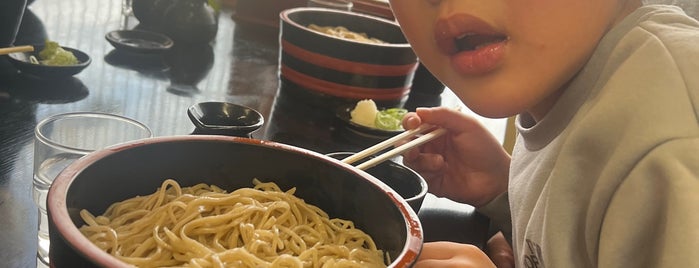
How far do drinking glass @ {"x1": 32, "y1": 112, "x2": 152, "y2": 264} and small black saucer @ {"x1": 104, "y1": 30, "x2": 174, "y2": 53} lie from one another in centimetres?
Result: 83

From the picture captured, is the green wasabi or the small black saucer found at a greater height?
the green wasabi

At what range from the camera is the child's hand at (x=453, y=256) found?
86cm

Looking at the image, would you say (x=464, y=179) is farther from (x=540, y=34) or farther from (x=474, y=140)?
(x=540, y=34)

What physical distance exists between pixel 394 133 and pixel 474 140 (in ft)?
0.61

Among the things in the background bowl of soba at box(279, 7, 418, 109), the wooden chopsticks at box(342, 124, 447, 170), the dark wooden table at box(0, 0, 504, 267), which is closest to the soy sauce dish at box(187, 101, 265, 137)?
the dark wooden table at box(0, 0, 504, 267)

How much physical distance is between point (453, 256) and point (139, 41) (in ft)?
4.36

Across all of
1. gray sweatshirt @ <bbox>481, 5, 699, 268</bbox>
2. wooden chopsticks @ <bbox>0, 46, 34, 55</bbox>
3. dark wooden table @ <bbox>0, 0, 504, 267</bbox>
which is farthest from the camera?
wooden chopsticks @ <bbox>0, 46, 34, 55</bbox>

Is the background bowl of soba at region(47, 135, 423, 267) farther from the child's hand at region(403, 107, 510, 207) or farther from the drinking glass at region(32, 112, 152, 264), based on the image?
the child's hand at region(403, 107, 510, 207)

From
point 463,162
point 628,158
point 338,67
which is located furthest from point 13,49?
point 628,158

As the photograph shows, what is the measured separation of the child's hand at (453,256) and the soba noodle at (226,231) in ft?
0.38

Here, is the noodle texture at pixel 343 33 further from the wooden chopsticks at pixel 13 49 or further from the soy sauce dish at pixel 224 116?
the wooden chopsticks at pixel 13 49

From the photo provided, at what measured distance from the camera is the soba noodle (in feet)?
2.24

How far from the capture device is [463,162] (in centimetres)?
141

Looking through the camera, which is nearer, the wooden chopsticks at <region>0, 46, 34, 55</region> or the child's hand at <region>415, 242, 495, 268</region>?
the child's hand at <region>415, 242, 495, 268</region>
